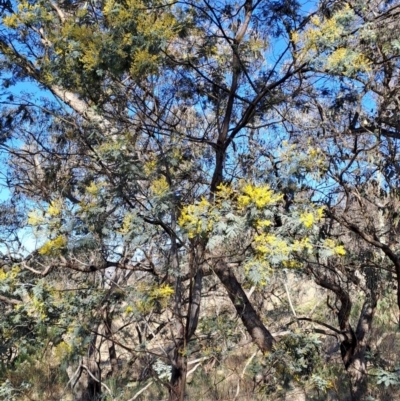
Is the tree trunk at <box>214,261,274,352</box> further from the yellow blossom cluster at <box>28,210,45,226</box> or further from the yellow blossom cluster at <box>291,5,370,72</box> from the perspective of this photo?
the yellow blossom cluster at <box>291,5,370,72</box>

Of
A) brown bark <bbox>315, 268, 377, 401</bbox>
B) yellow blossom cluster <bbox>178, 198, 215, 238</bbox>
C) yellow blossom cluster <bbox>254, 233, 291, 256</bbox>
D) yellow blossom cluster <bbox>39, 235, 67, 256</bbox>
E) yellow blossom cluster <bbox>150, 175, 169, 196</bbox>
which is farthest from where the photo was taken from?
brown bark <bbox>315, 268, 377, 401</bbox>

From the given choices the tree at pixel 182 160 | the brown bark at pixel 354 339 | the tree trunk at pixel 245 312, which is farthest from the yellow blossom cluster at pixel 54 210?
the brown bark at pixel 354 339

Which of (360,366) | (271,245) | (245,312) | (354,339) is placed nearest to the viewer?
(271,245)

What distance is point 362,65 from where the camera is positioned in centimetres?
357

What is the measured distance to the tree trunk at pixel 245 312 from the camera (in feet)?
15.4

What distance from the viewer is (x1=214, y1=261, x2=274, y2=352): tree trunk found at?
470cm

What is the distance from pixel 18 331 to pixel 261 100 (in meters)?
3.24

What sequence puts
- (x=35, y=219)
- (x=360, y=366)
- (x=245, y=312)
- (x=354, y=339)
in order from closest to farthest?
(x=35, y=219) < (x=245, y=312) < (x=360, y=366) < (x=354, y=339)

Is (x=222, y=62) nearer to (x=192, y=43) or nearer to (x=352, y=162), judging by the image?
(x=192, y=43)

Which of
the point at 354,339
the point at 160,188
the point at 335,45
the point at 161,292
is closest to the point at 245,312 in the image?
the point at 354,339

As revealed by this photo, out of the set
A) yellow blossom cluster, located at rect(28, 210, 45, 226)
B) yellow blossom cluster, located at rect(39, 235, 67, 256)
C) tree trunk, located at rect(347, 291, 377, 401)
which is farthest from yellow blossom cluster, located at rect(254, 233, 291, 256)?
tree trunk, located at rect(347, 291, 377, 401)

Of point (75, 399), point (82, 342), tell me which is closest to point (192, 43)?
point (82, 342)

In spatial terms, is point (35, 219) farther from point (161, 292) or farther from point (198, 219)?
point (198, 219)

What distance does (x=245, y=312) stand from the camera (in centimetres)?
491
